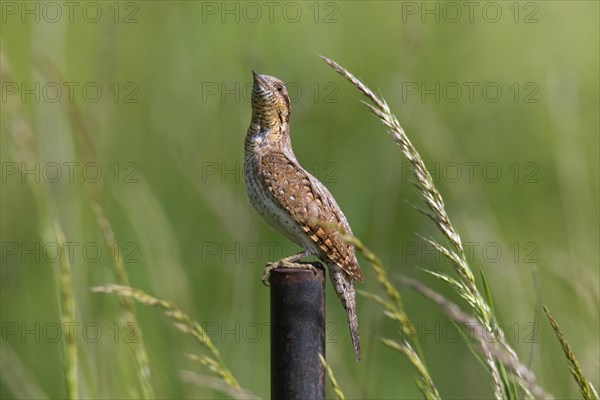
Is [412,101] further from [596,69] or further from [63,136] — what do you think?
[596,69]

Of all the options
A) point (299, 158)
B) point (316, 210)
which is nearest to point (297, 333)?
point (316, 210)

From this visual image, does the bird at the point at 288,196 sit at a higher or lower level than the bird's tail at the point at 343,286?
higher

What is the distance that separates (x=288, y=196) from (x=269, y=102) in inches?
15.6

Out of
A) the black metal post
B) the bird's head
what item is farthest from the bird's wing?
the black metal post

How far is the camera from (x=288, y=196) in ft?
11.0

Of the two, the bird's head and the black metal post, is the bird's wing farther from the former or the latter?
the black metal post

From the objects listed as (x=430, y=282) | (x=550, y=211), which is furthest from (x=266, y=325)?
(x=550, y=211)

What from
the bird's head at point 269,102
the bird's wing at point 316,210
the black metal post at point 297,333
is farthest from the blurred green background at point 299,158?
the black metal post at point 297,333

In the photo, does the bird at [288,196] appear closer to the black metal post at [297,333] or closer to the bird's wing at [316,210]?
the bird's wing at [316,210]

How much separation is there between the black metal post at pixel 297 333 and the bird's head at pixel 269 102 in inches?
51.3

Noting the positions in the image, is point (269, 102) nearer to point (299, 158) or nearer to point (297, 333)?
point (297, 333)

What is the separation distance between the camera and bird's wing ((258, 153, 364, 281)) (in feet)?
10.7

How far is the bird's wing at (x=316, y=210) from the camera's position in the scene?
128 inches

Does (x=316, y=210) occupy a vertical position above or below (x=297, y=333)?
above
